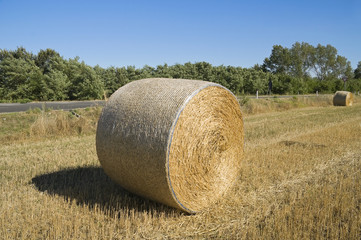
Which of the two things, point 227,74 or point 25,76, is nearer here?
point 25,76

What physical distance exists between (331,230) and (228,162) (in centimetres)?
194

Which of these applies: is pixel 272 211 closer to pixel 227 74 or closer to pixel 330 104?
pixel 330 104

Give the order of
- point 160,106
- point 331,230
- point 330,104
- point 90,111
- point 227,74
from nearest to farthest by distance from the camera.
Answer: point 331,230 → point 160,106 → point 90,111 → point 330,104 → point 227,74

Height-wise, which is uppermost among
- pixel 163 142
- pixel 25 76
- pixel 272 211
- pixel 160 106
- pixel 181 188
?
pixel 25 76

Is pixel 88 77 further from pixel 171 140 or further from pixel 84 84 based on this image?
pixel 171 140

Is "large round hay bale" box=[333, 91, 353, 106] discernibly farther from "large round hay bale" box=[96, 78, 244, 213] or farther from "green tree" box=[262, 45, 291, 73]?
"green tree" box=[262, 45, 291, 73]

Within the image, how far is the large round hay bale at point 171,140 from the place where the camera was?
3881mm

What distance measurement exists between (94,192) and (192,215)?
1781 millimetres

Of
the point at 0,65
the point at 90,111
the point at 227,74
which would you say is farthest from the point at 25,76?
the point at 227,74

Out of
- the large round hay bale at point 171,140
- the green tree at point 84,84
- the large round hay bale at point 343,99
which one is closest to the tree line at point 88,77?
the green tree at point 84,84

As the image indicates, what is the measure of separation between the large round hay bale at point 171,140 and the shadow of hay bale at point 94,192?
9.9 inches

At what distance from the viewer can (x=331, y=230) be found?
361cm

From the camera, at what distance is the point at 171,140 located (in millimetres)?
3793

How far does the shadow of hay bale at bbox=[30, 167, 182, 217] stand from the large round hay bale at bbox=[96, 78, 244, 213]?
25 centimetres
